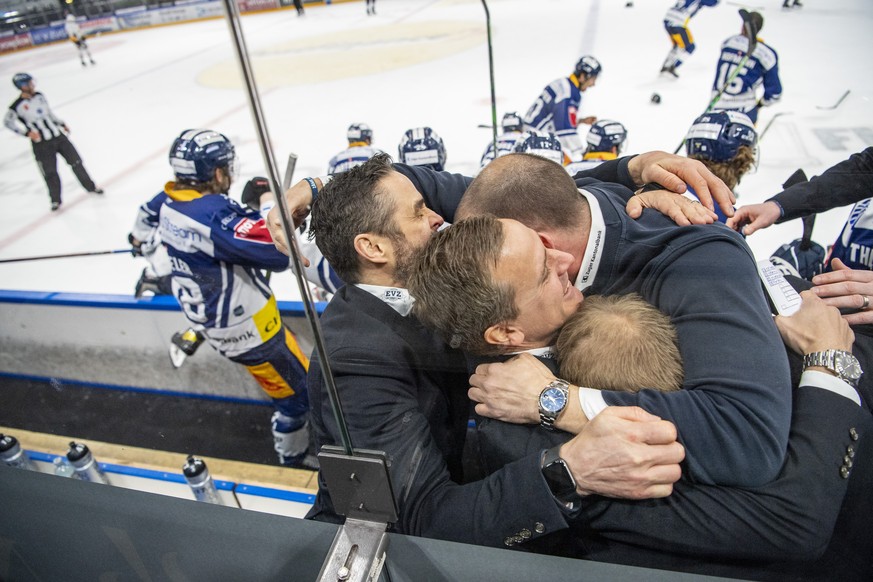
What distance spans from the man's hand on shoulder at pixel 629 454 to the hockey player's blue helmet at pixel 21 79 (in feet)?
11.6

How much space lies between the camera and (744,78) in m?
1.11

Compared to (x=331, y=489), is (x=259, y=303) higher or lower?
lower

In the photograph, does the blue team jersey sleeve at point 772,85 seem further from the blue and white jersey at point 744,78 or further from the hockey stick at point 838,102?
the hockey stick at point 838,102

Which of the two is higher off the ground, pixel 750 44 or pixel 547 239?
pixel 750 44

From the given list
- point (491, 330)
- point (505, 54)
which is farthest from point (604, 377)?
point (505, 54)

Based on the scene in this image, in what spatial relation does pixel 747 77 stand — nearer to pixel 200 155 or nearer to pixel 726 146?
pixel 726 146

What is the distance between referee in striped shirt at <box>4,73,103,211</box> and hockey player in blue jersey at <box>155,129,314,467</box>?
4.53ft

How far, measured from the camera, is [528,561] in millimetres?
437

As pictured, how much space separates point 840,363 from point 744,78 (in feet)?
2.57

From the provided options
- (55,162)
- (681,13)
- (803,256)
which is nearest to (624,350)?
(803,256)

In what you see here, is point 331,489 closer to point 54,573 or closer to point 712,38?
point 54,573

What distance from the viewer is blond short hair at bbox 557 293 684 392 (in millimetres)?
571

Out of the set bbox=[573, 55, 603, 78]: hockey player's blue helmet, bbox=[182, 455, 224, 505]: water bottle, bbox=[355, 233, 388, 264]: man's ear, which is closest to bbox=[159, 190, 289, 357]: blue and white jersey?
bbox=[182, 455, 224, 505]: water bottle

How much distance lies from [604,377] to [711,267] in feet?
0.59
